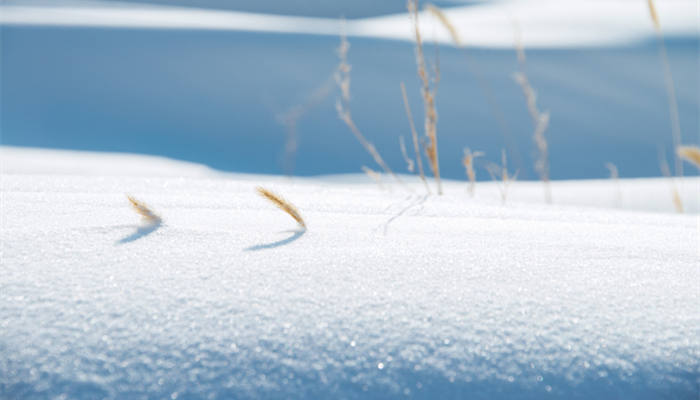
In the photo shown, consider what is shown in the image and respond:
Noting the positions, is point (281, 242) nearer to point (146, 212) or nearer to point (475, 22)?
point (146, 212)

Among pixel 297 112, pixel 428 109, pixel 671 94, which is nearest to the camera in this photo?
pixel 671 94

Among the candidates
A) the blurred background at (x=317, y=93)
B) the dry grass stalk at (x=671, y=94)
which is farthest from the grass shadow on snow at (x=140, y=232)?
the blurred background at (x=317, y=93)

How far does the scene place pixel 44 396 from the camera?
1.69 ft

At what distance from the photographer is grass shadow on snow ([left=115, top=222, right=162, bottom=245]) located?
812 mm

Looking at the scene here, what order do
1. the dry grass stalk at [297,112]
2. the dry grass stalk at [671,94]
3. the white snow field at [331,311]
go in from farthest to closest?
the dry grass stalk at [297,112] < the dry grass stalk at [671,94] < the white snow field at [331,311]

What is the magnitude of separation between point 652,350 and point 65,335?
1.66 feet

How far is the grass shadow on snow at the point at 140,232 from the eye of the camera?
0.81 metres

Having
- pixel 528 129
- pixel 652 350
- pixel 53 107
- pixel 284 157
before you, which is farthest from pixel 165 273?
pixel 53 107

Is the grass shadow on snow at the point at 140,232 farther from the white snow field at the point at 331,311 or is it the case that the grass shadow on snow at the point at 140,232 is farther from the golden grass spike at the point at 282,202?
the golden grass spike at the point at 282,202

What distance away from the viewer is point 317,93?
16.1 feet

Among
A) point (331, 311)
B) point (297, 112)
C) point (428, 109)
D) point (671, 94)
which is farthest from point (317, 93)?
point (331, 311)

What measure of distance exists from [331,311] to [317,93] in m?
4.37

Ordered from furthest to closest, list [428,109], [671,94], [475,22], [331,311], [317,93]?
[475,22]
[317,93]
[428,109]
[671,94]
[331,311]

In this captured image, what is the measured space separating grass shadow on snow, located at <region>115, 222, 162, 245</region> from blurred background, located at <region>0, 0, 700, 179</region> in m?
3.21
